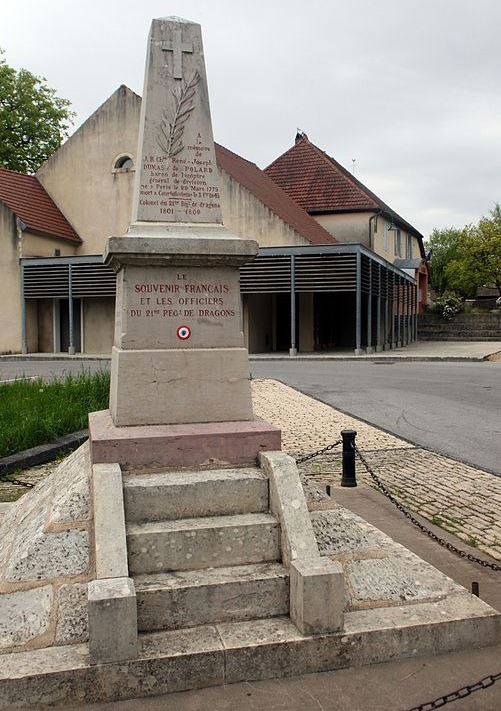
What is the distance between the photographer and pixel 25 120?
41.0 m

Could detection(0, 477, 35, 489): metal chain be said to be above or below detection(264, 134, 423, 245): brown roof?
below

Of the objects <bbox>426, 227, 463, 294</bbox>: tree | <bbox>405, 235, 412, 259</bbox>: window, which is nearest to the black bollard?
<bbox>405, 235, 412, 259</bbox>: window

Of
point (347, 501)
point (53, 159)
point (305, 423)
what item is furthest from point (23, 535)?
point (53, 159)

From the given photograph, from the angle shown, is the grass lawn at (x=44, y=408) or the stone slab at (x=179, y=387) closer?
the stone slab at (x=179, y=387)

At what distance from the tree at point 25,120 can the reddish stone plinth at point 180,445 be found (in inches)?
1577

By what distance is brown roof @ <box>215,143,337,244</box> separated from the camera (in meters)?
28.2

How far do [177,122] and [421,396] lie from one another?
35.6ft

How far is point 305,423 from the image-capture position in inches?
443

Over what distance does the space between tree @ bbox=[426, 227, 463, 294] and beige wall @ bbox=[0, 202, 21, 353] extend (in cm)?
5254

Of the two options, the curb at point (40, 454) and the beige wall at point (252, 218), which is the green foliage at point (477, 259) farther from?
the curb at point (40, 454)

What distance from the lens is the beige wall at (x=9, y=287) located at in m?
28.7

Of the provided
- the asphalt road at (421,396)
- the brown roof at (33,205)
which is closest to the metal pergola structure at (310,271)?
the asphalt road at (421,396)

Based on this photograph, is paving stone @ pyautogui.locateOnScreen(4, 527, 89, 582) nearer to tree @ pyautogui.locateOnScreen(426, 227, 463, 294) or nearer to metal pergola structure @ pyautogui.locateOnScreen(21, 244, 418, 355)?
metal pergola structure @ pyautogui.locateOnScreen(21, 244, 418, 355)

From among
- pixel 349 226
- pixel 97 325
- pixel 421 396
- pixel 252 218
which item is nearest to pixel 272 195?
pixel 252 218
